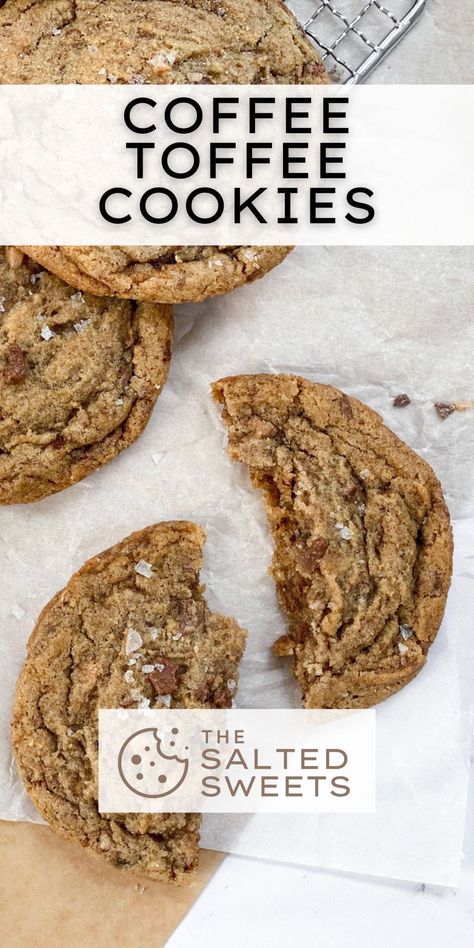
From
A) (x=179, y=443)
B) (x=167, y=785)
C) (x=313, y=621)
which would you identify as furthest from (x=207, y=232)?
(x=167, y=785)

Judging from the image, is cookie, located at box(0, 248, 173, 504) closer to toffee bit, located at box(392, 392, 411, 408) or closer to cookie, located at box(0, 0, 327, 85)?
cookie, located at box(0, 0, 327, 85)

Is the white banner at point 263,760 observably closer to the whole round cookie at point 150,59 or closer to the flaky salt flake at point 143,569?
the flaky salt flake at point 143,569

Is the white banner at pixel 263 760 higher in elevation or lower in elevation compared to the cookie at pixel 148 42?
lower

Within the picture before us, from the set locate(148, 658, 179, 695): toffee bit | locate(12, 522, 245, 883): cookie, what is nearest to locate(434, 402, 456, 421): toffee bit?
locate(12, 522, 245, 883): cookie

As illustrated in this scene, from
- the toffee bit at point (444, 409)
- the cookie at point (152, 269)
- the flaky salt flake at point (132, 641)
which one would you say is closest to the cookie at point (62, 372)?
the cookie at point (152, 269)

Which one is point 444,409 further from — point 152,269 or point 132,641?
point 132,641

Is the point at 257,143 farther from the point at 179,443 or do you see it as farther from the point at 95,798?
the point at 95,798
